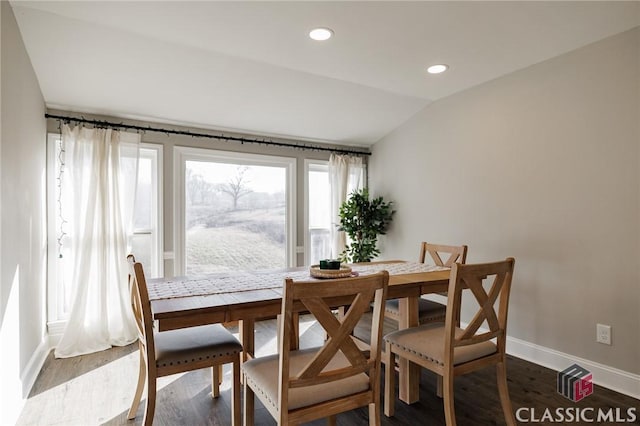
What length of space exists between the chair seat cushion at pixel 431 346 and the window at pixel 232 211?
247 centimetres

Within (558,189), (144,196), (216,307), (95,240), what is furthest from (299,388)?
(144,196)

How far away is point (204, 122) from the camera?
384 cm

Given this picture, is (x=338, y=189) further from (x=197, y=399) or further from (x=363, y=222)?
(x=197, y=399)

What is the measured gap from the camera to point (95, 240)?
325 centimetres

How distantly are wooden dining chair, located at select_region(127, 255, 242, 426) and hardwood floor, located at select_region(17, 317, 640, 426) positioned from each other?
0.88 ft

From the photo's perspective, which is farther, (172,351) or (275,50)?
(275,50)

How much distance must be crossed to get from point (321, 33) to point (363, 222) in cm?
244

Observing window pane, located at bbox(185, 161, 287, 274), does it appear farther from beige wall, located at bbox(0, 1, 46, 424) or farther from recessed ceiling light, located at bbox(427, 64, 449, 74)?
recessed ceiling light, located at bbox(427, 64, 449, 74)

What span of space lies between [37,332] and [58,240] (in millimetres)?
804

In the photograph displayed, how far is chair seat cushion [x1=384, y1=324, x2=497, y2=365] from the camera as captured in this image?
1910 millimetres

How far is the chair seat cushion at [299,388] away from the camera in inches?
58.1

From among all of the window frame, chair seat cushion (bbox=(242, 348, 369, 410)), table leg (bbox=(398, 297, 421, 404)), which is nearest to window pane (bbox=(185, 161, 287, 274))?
the window frame

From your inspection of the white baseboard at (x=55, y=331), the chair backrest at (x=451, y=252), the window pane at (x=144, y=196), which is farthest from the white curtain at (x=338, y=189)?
the white baseboard at (x=55, y=331)

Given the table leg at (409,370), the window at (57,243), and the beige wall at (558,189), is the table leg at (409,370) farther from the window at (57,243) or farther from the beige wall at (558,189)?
the window at (57,243)
